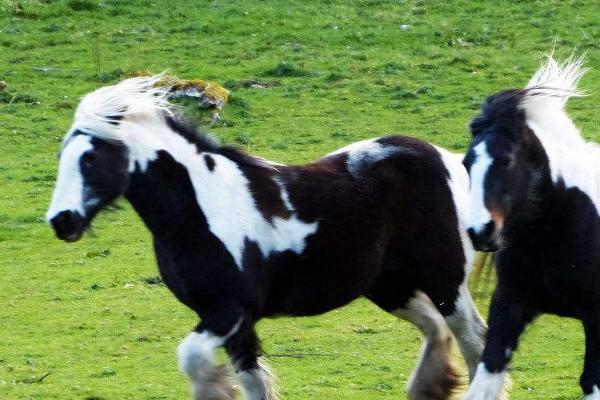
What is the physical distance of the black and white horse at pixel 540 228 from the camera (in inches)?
261

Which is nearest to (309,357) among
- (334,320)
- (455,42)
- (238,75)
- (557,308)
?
(334,320)

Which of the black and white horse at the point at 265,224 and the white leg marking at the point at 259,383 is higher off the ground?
the black and white horse at the point at 265,224

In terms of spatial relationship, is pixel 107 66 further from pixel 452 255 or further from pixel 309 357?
pixel 452 255

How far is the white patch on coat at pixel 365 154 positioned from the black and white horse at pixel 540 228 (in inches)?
60.3

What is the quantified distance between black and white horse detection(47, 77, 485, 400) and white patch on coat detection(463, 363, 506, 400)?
139 centimetres

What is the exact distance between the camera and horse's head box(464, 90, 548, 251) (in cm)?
627

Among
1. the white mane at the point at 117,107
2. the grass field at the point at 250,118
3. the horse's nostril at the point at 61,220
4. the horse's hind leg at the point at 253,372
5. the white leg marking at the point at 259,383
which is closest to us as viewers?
the horse's nostril at the point at 61,220

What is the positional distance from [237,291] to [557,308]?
69.2 inches

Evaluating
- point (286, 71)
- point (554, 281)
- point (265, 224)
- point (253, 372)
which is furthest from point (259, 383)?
point (286, 71)

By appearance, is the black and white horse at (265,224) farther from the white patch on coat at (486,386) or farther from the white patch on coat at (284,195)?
the white patch on coat at (486,386)

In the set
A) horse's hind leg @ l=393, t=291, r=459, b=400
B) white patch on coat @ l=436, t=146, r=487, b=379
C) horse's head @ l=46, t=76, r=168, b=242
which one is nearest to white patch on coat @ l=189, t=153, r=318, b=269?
horse's head @ l=46, t=76, r=168, b=242

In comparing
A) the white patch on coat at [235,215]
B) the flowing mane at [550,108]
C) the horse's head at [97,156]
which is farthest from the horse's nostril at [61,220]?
the flowing mane at [550,108]

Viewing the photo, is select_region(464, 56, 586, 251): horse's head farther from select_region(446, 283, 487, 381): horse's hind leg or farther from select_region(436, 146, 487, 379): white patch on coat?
select_region(446, 283, 487, 381): horse's hind leg

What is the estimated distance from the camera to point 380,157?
8.40m
